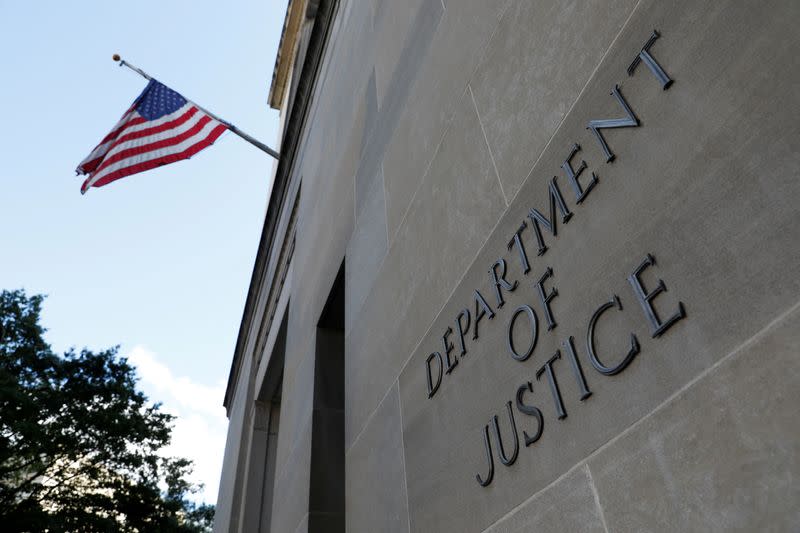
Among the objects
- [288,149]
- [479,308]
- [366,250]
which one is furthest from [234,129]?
[479,308]

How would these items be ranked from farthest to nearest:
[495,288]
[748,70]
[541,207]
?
[495,288]
[541,207]
[748,70]

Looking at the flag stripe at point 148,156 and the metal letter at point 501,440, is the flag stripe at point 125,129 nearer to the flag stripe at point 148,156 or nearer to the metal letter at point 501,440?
the flag stripe at point 148,156

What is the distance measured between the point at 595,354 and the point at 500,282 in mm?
759

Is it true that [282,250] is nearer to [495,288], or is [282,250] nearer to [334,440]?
[334,440]

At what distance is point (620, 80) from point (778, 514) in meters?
1.49

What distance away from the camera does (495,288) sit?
2660 millimetres

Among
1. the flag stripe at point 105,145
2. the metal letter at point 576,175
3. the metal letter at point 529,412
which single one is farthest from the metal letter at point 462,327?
the flag stripe at point 105,145

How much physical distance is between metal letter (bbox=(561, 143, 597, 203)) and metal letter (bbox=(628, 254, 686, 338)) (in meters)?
0.43

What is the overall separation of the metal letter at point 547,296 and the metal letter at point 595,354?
217mm

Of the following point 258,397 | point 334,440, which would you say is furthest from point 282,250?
point 334,440

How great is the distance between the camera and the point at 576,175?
7.26 ft

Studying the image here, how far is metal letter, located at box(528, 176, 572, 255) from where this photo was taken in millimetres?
2240

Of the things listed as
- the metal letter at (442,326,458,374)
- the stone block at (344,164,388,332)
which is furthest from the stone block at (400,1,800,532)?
the stone block at (344,164,388,332)

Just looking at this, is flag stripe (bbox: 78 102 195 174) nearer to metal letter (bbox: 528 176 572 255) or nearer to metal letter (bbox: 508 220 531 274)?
metal letter (bbox: 508 220 531 274)
